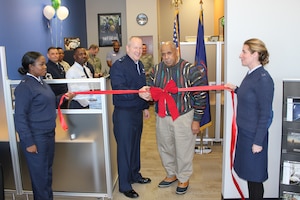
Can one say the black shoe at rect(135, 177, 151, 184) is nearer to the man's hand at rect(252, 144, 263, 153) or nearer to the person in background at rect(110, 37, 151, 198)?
the person in background at rect(110, 37, 151, 198)

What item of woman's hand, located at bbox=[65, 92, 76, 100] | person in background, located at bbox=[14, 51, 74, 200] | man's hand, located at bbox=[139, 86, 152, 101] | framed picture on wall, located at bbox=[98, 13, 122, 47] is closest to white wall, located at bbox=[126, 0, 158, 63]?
framed picture on wall, located at bbox=[98, 13, 122, 47]

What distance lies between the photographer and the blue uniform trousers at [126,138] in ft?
9.53

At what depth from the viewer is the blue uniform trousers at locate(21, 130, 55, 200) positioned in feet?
7.98

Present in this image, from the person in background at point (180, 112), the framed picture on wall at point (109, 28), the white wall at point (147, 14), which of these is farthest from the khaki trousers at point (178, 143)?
the framed picture on wall at point (109, 28)

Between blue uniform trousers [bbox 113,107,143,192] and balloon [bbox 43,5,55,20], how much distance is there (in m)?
3.49

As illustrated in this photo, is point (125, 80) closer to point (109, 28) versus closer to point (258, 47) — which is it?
point (258, 47)

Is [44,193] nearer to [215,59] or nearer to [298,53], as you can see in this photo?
[298,53]

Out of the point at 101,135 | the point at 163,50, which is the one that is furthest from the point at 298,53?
the point at 101,135

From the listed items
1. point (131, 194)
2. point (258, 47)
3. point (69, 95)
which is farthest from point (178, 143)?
point (258, 47)

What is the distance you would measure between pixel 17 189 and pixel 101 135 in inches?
43.5

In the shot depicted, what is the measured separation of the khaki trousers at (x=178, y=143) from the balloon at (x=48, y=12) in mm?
3681

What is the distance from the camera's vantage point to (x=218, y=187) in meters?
3.22

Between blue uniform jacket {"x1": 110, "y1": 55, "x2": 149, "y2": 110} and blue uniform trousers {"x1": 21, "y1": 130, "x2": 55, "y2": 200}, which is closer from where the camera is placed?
blue uniform trousers {"x1": 21, "y1": 130, "x2": 55, "y2": 200}

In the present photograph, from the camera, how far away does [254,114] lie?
2119 millimetres
